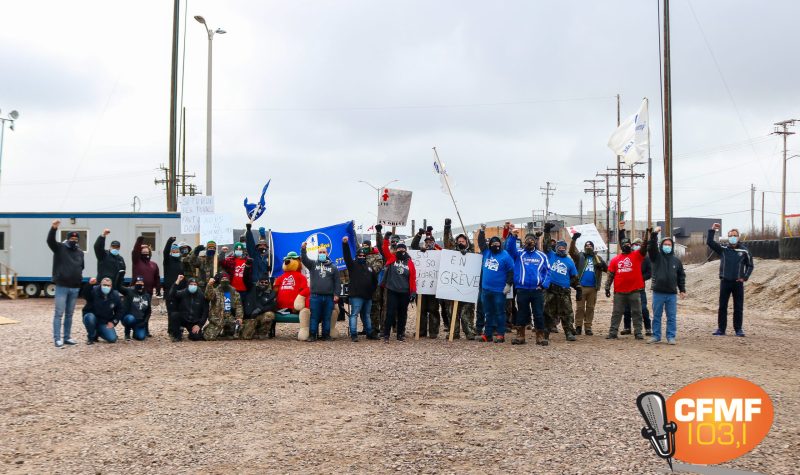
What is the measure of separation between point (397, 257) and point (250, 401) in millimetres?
5941

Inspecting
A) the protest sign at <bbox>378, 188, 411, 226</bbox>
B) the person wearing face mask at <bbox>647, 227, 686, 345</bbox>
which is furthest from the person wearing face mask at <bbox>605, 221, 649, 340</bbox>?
the protest sign at <bbox>378, 188, 411, 226</bbox>

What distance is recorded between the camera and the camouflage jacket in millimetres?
13852

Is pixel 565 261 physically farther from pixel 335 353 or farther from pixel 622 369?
pixel 335 353

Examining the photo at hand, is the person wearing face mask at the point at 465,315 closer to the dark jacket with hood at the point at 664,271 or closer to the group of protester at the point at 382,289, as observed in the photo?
the group of protester at the point at 382,289

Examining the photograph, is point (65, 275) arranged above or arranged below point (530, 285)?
above

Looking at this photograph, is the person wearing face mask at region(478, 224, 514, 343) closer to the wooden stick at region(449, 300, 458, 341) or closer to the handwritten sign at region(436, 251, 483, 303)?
the handwritten sign at region(436, 251, 483, 303)

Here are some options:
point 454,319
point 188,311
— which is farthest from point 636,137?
point 188,311

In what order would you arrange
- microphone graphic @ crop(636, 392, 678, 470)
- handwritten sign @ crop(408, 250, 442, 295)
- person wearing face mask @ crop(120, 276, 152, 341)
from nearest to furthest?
microphone graphic @ crop(636, 392, 678, 470) < person wearing face mask @ crop(120, 276, 152, 341) < handwritten sign @ crop(408, 250, 442, 295)

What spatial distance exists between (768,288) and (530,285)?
14.7 meters

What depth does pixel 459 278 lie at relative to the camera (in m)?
14.0

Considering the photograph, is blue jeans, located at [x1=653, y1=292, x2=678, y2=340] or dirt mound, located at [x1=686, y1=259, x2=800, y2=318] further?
dirt mound, located at [x1=686, y1=259, x2=800, y2=318]

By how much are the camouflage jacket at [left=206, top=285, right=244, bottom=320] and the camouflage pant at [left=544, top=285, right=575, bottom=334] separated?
5777 mm

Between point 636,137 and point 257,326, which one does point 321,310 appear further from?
point 636,137

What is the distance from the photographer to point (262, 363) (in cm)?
1076
